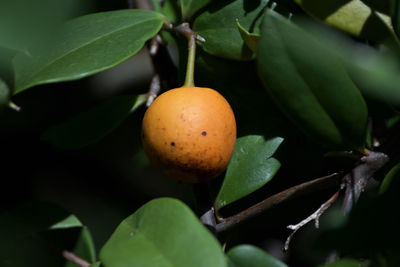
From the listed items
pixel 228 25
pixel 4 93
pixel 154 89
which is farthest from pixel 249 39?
pixel 4 93

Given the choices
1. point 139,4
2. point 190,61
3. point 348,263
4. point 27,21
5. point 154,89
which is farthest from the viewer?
point 139,4

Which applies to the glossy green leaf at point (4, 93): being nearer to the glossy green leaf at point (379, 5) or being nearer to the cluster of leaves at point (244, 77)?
the cluster of leaves at point (244, 77)

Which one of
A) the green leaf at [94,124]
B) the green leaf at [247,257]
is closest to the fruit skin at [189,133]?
the green leaf at [247,257]

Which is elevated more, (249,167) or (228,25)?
(228,25)

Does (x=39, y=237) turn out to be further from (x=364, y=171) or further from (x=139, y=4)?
(x=364, y=171)

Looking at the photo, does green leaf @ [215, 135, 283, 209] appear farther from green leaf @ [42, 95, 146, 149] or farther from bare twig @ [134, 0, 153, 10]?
bare twig @ [134, 0, 153, 10]

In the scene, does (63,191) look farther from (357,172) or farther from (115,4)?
(357,172)

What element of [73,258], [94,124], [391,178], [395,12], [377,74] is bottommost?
[73,258]
